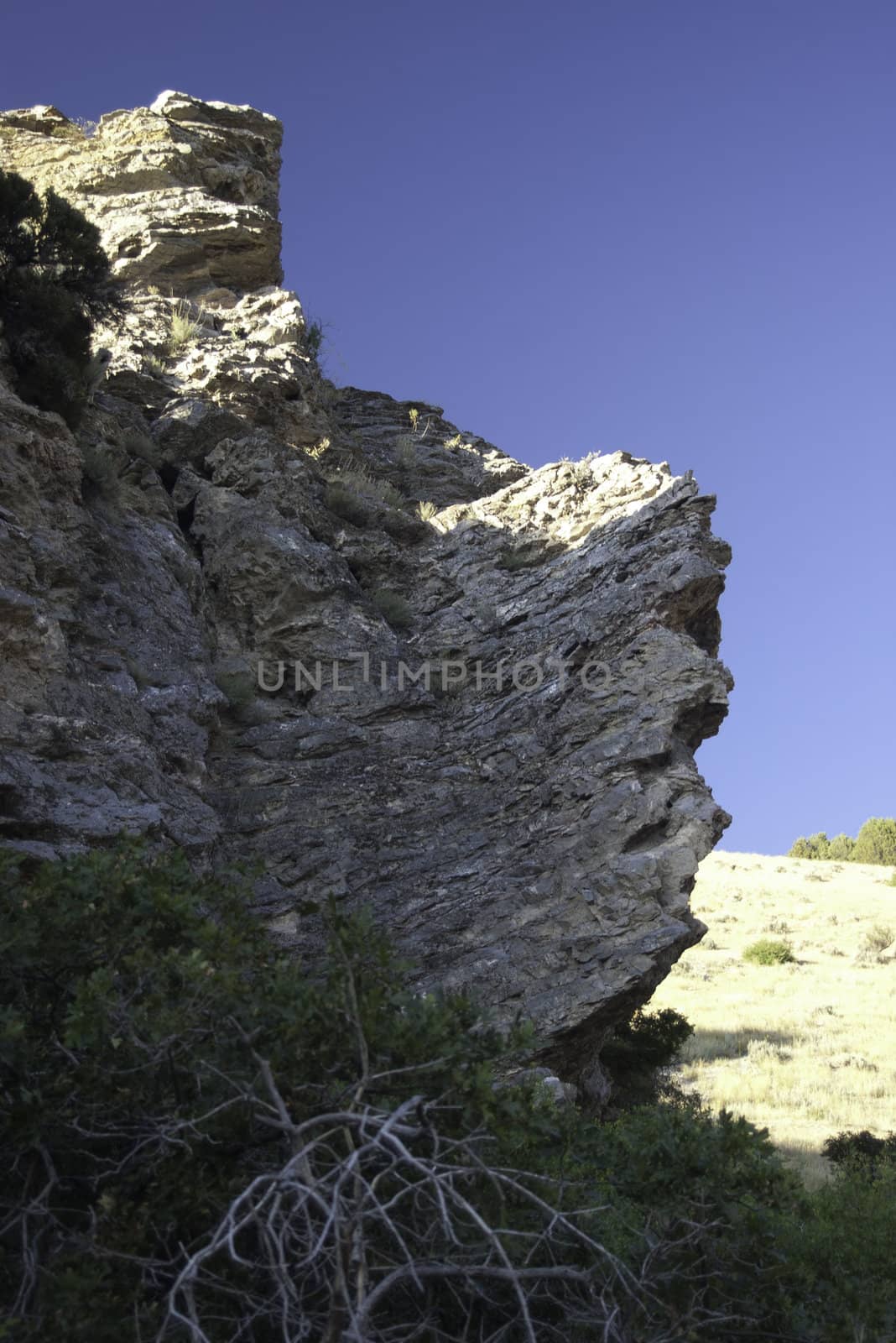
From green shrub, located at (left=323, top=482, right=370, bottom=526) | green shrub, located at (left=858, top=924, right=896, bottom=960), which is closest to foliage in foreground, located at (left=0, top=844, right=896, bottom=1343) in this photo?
green shrub, located at (left=323, top=482, right=370, bottom=526)

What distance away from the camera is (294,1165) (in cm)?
422

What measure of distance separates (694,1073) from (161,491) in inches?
486

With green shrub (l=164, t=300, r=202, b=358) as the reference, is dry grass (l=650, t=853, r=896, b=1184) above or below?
below

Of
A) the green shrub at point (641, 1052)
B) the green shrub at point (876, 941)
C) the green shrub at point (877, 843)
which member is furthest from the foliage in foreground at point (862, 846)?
the green shrub at point (641, 1052)

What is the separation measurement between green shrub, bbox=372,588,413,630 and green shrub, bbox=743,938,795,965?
17943mm

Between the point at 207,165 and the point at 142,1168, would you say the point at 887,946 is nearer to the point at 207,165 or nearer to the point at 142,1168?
the point at 207,165

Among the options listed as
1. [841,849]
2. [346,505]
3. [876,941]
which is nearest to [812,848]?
[841,849]

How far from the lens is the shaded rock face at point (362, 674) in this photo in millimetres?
9797

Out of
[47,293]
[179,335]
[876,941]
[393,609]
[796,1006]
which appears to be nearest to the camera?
[47,293]

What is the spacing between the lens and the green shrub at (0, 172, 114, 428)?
485 inches

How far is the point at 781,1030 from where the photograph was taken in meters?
21.3

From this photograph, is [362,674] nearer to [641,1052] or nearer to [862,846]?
[641,1052]

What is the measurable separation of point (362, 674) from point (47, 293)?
5.62 meters

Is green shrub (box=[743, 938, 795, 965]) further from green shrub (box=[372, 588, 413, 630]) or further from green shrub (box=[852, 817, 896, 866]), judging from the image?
green shrub (box=[852, 817, 896, 866])
